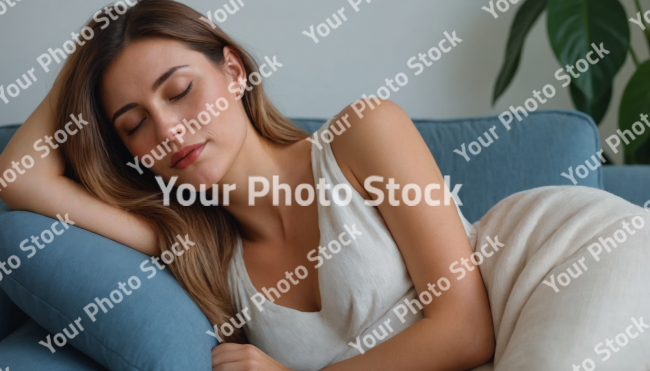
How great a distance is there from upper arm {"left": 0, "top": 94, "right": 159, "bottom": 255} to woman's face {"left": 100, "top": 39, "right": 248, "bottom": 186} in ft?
0.46

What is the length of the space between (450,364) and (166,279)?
58 cm

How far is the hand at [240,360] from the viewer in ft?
3.04

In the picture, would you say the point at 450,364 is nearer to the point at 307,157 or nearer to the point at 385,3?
the point at 307,157

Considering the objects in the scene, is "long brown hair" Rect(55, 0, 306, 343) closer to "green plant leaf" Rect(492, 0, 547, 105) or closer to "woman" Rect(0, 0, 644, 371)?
"woman" Rect(0, 0, 644, 371)

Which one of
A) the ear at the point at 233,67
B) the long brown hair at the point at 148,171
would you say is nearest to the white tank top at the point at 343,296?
the long brown hair at the point at 148,171

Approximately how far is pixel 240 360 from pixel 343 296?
0.23 meters

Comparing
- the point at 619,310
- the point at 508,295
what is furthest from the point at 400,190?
the point at 619,310

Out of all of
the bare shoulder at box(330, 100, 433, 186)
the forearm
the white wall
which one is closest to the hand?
the forearm

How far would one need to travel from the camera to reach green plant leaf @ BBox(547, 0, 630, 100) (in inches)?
62.8

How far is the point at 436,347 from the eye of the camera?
0.89 meters

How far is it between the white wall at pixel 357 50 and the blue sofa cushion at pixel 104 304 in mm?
945

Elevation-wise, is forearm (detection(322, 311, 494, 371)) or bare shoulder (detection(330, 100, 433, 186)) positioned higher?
bare shoulder (detection(330, 100, 433, 186))

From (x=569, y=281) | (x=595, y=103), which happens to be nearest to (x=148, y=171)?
(x=569, y=281)

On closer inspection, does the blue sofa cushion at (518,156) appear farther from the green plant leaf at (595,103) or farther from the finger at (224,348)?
the finger at (224,348)
